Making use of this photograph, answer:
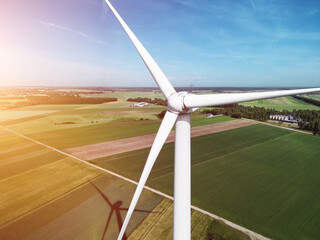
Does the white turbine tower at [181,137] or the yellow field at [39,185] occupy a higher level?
the white turbine tower at [181,137]

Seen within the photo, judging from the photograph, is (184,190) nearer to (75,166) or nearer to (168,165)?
(168,165)

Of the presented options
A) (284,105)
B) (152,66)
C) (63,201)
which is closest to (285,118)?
(284,105)

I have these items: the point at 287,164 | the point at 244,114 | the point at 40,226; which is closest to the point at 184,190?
the point at 40,226

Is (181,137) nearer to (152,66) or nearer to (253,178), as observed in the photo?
(152,66)

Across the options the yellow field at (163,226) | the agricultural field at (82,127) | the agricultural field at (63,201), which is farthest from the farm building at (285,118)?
the agricultural field at (63,201)

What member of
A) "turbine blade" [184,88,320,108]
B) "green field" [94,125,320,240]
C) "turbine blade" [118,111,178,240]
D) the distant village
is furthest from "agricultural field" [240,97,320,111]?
"turbine blade" [118,111,178,240]

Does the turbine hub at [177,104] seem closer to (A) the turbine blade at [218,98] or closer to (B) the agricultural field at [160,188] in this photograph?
(A) the turbine blade at [218,98]

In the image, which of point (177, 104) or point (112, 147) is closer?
point (177, 104)
